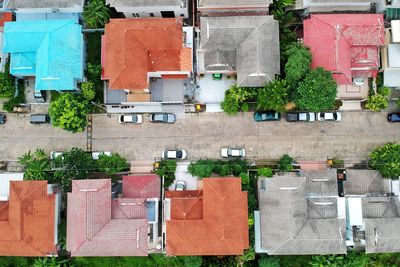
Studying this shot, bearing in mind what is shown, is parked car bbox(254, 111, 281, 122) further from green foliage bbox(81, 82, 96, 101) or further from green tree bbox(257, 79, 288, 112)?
green foliage bbox(81, 82, 96, 101)

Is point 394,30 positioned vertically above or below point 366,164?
above

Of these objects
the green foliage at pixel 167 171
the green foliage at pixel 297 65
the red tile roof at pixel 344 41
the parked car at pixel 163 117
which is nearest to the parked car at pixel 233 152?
the green foliage at pixel 167 171

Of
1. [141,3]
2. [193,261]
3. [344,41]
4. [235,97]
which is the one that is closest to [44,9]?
[141,3]

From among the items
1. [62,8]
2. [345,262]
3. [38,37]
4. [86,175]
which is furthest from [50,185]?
[345,262]

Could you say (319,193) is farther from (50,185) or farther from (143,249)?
(50,185)

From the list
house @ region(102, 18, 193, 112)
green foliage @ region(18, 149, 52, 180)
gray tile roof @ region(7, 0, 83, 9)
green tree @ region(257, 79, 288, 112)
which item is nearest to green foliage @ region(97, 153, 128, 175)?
green foliage @ region(18, 149, 52, 180)
